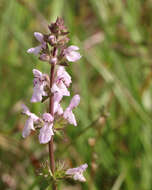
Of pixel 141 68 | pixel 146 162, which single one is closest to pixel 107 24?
pixel 141 68

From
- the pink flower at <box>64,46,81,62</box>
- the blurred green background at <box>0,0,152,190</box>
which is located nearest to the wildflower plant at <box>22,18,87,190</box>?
the pink flower at <box>64,46,81,62</box>

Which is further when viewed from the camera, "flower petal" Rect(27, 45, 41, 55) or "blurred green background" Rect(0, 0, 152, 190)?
"blurred green background" Rect(0, 0, 152, 190)

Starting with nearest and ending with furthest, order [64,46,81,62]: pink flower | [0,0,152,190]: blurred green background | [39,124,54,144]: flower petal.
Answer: [39,124,54,144]: flower petal < [64,46,81,62]: pink flower < [0,0,152,190]: blurred green background

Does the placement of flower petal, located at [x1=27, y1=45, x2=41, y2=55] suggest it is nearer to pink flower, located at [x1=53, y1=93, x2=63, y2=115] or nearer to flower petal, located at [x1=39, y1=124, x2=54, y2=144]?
pink flower, located at [x1=53, y1=93, x2=63, y2=115]

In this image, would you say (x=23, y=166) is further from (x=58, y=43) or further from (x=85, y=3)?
(x=85, y=3)

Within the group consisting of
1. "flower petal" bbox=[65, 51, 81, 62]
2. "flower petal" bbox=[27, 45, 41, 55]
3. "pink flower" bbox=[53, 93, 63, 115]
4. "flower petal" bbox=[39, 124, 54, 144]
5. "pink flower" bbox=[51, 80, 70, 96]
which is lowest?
"flower petal" bbox=[39, 124, 54, 144]

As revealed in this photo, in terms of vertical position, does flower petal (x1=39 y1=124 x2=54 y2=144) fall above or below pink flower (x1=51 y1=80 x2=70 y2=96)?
below

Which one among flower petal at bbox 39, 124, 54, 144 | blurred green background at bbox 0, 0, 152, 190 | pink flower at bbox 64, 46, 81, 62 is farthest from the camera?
blurred green background at bbox 0, 0, 152, 190
